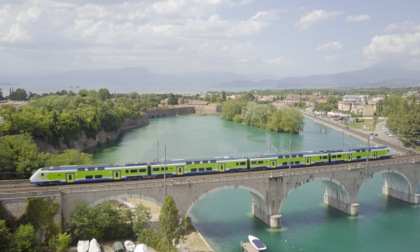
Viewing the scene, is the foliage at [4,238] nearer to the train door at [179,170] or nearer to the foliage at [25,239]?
the foliage at [25,239]

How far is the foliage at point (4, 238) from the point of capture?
2264 centimetres

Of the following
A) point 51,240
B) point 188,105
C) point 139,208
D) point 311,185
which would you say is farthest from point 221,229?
point 188,105

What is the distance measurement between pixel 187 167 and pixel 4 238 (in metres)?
15.3

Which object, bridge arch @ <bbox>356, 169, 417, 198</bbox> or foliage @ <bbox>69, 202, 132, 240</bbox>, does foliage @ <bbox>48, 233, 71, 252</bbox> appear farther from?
bridge arch @ <bbox>356, 169, 417, 198</bbox>

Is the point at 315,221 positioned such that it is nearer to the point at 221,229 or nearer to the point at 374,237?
the point at 374,237

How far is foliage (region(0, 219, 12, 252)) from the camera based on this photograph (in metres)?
22.6

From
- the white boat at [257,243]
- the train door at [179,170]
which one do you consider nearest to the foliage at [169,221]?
the white boat at [257,243]

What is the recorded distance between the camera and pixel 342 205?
3750 centimetres

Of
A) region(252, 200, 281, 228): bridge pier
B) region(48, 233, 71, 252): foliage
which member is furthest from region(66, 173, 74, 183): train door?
region(252, 200, 281, 228): bridge pier

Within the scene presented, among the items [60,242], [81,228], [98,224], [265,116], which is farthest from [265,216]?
[265,116]

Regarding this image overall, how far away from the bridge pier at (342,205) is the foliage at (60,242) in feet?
87.3

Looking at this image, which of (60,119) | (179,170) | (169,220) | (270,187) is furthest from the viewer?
(60,119)

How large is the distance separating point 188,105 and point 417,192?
125931mm

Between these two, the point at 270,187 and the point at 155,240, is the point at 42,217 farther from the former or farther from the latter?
the point at 270,187
